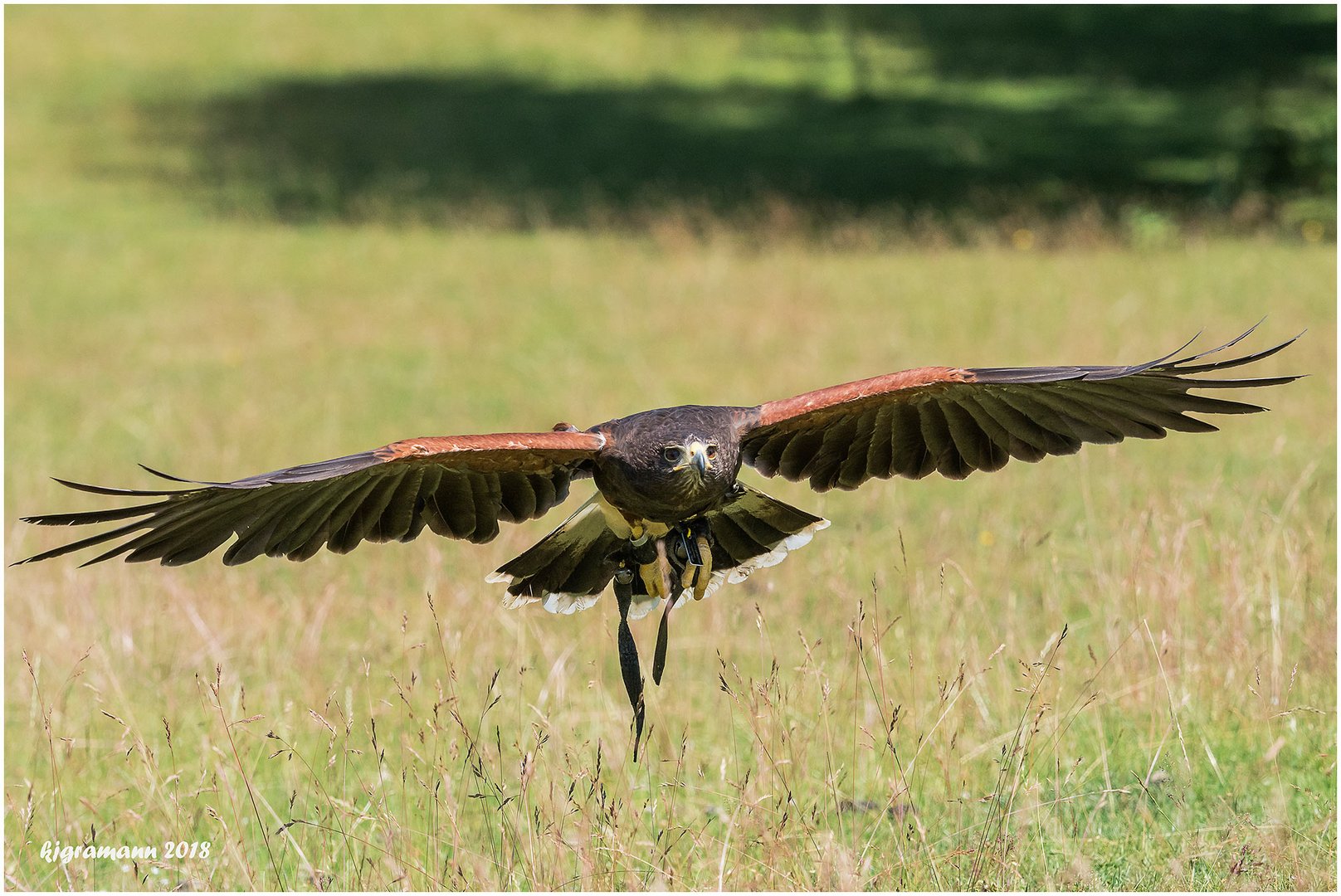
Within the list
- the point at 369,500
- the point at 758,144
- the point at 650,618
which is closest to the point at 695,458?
the point at 369,500

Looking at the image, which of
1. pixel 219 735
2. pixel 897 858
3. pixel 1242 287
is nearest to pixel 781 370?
pixel 1242 287

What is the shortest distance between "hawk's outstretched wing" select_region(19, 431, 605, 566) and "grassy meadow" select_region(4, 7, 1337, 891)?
487 mm

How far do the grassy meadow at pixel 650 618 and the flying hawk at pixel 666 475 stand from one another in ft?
1.35

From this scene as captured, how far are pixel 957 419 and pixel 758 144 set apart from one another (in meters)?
17.4

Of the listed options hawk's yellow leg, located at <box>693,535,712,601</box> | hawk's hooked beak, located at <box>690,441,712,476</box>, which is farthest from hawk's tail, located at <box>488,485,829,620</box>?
hawk's hooked beak, located at <box>690,441,712,476</box>

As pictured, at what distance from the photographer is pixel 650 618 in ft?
22.3

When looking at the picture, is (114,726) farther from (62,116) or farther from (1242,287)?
(62,116)

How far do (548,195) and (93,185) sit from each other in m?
6.83

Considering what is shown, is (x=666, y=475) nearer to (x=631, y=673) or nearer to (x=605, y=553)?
(x=631, y=673)

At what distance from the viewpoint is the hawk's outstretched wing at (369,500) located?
443 centimetres

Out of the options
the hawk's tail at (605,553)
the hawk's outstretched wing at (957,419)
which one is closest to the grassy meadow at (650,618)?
the hawk's tail at (605,553)

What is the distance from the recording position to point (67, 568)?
24.8 feet

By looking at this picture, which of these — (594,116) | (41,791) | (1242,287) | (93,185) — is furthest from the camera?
(594,116)

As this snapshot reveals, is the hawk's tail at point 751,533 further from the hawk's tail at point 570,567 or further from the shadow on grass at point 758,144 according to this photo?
the shadow on grass at point 758,144
